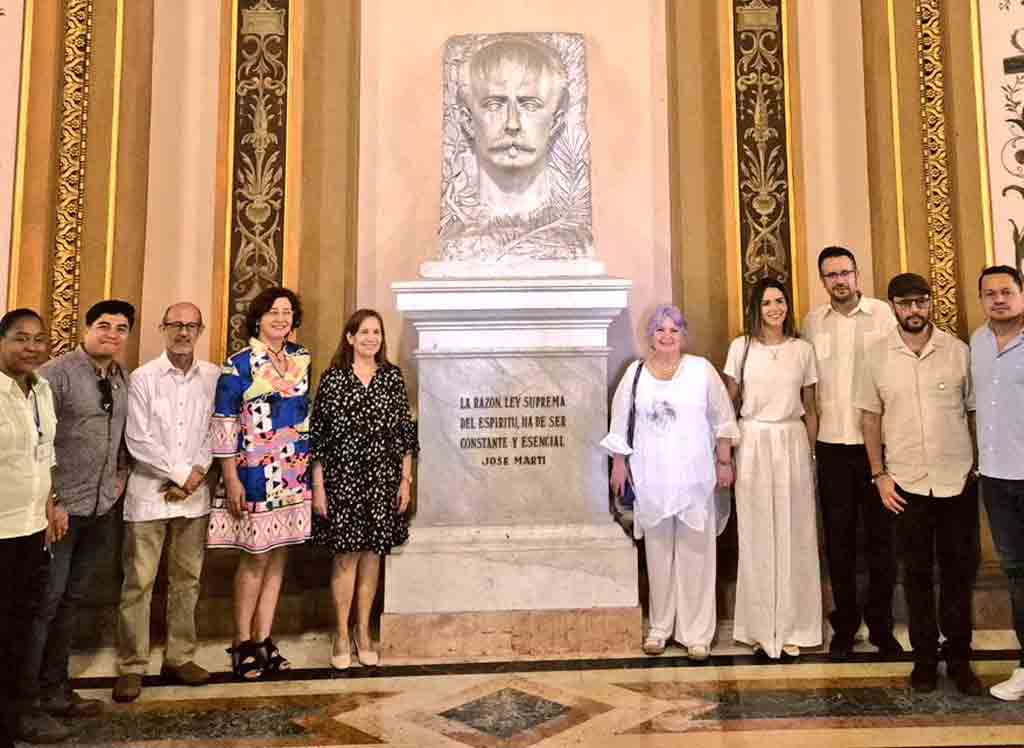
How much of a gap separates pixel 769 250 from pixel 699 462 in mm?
1507

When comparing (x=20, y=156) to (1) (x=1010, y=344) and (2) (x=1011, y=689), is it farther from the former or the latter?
(2) (x=1011, y=689)

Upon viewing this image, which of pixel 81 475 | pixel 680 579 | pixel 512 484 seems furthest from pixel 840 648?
pixel 81 475

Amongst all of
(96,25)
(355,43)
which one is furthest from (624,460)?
(96,25)

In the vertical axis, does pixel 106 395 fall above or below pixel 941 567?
above

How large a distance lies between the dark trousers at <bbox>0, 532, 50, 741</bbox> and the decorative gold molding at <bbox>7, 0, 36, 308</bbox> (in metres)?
2.01

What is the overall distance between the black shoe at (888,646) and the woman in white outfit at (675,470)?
27.7 inches

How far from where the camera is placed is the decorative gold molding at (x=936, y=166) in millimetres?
4148

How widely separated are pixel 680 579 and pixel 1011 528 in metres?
1.31

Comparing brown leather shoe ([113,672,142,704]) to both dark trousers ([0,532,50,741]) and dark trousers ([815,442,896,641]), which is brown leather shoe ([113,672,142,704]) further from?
dark trousers ([815,442,896,641])

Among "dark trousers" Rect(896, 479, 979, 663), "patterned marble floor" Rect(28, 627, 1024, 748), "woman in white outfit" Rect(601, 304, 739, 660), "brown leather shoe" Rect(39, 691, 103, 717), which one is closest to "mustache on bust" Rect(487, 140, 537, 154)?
"woman in white outfit" Rect(601, 304, 739, 660)

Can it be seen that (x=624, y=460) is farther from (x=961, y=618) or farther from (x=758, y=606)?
(x=961, y=618)

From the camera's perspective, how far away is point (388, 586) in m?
3.52

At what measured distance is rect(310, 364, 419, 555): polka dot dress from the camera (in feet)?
11.1

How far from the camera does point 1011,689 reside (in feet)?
9.54
